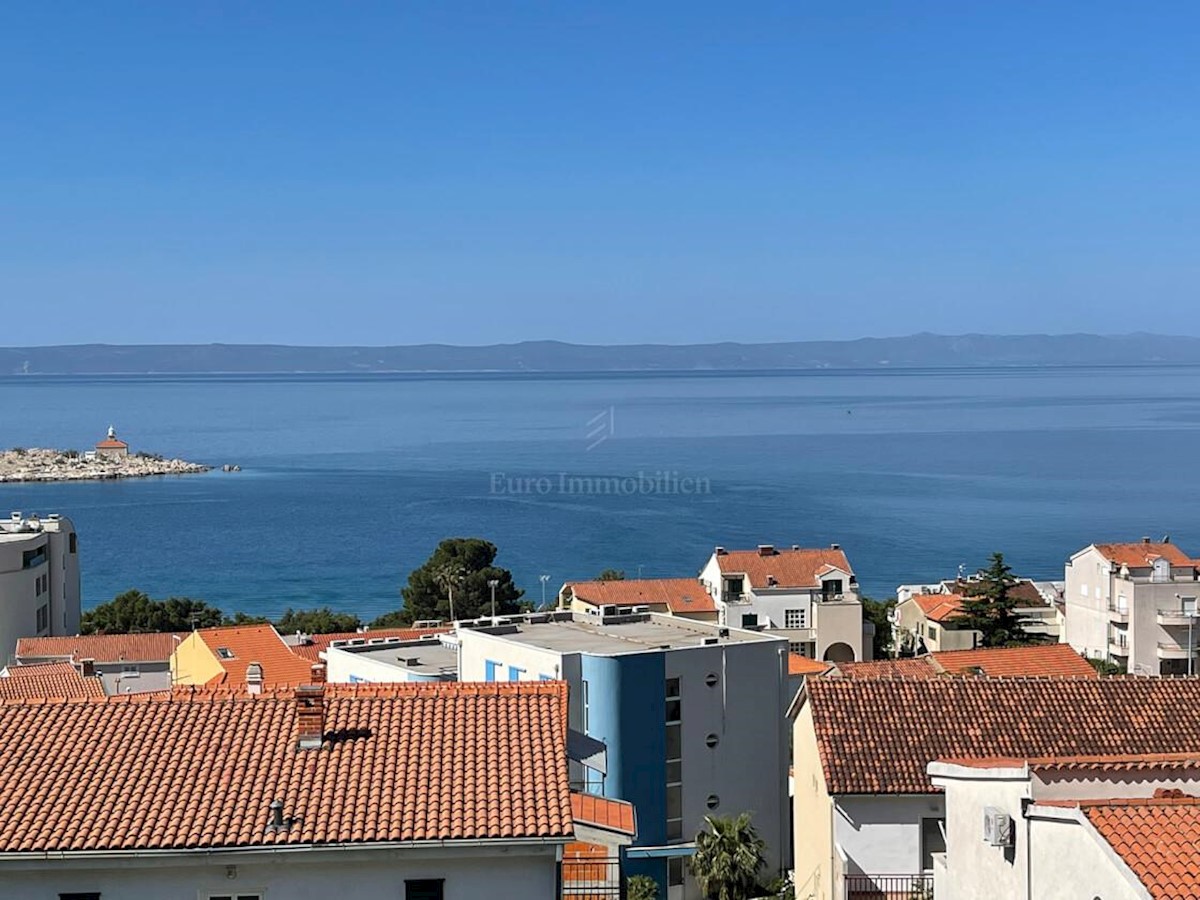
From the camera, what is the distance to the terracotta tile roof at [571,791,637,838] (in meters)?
11.1

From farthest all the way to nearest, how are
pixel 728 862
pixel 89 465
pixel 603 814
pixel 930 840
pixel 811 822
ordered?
pixel 89 465 → pixel 728 862 → pixel 811 822 → pixel 930 840 → pixel 603 814

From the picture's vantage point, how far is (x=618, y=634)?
24938mm

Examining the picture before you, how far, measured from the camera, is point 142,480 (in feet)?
451

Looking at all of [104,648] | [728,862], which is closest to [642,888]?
[728,862]

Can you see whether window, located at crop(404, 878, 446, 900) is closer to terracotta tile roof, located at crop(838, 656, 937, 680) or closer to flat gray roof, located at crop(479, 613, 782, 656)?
flat gray roof, located at crop(479, 613, 782, 656)

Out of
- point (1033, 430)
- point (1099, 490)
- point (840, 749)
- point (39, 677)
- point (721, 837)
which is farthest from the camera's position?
point (1033, 430)

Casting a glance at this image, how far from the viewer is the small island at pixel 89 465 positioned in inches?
5438

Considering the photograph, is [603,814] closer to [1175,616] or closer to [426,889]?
[426,889]

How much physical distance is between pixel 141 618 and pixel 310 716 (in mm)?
38580

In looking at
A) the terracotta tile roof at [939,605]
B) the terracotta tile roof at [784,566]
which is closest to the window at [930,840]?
the terracotta tile roof at [939,605]

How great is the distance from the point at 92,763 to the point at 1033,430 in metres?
168

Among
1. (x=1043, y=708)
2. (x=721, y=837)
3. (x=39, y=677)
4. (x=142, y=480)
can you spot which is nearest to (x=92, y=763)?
(x=1043, y=708)

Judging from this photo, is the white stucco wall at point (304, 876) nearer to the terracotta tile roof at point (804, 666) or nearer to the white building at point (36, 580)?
the terracotta tile roof at point (804, 666)

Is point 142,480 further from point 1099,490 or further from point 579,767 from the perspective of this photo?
point 579,767
